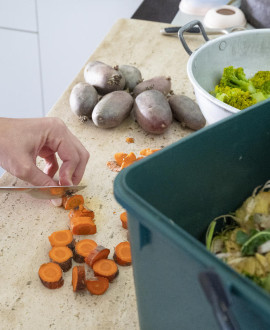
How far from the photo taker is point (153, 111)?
114 cm

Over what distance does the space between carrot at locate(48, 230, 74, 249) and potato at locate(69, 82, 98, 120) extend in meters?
0.42

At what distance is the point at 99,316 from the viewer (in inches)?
29.5

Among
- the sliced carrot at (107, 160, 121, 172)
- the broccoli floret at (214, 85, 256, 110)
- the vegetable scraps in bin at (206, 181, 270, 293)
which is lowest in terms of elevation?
the sliced carrot at (107, 160, 121, 172)

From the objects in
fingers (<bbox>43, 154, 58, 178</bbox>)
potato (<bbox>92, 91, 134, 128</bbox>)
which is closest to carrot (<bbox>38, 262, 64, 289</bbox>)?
fingers (<bbox>43, 154, 58, 178</bbox>)

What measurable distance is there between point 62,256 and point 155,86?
596 mm

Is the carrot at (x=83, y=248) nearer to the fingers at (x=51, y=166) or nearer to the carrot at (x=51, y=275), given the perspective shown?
the carrot at (x=51, y=275)

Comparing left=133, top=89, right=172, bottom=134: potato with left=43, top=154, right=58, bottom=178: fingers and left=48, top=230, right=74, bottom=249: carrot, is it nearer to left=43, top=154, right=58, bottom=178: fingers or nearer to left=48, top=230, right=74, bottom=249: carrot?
left=43, top=154, right=58, bottom=178: fingers

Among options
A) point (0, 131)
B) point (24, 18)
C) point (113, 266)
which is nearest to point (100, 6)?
point (24, 18)

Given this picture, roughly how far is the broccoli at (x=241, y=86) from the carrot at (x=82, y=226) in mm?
433

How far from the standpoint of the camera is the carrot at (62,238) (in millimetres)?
861

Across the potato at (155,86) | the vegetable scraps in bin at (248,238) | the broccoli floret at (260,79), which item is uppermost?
the vegetable scraps in bin at (248,238)

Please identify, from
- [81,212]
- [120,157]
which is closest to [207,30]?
[120,157]

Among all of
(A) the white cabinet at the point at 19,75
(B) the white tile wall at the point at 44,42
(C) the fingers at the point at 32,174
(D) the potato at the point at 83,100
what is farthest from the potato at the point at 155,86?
(A) the white cabinet at the point at 19,75

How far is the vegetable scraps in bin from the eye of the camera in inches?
22.1
